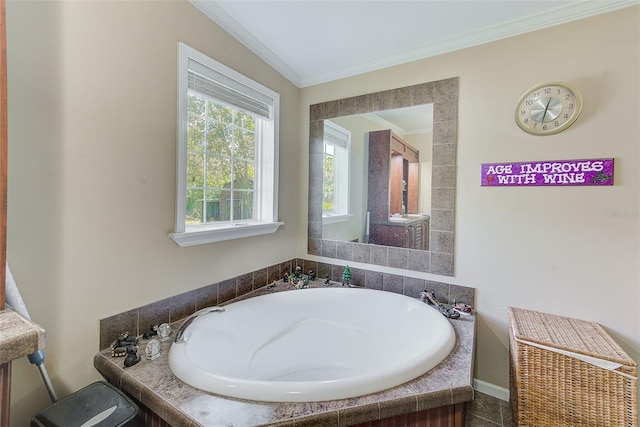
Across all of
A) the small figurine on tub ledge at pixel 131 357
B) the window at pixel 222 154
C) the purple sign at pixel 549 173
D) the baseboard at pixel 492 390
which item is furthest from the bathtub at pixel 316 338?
the purple sign at pixel 549 173

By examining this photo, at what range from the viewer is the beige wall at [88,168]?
1.05 metres

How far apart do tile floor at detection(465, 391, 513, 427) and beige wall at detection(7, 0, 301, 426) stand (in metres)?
1.99

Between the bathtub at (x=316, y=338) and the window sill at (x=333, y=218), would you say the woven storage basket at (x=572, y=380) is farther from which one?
the window sill at (x=333, y=218)

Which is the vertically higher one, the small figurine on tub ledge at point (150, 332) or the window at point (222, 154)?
the window at point (222, 154)

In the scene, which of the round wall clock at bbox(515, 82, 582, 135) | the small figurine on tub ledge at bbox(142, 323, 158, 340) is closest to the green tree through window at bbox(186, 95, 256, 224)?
the small figurine on tub ledge at bbox(142, 323, 158, 340)

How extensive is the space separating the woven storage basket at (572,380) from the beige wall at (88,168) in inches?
77.2

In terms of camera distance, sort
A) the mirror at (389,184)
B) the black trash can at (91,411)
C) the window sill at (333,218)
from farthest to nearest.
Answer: the window sill at (333,218), the mirror at (389,184), the black trash can at (91,411)

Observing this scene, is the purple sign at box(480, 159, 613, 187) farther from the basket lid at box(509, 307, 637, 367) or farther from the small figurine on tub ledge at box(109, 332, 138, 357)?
the small figurine on tub ledge at box(109, 332, 138, 357)

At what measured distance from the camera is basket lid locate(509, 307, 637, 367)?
1.25 metres

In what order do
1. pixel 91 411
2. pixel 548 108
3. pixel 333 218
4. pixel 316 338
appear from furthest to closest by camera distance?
pixel 333 218 < pixel 316 338 < pixel 548 108 < pixel 91 411

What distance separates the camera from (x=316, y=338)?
2.02 meters

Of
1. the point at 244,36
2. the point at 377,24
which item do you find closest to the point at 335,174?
the point at 377,24

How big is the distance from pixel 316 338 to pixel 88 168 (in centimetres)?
175

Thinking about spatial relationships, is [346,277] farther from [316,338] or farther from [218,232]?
[218,232]
